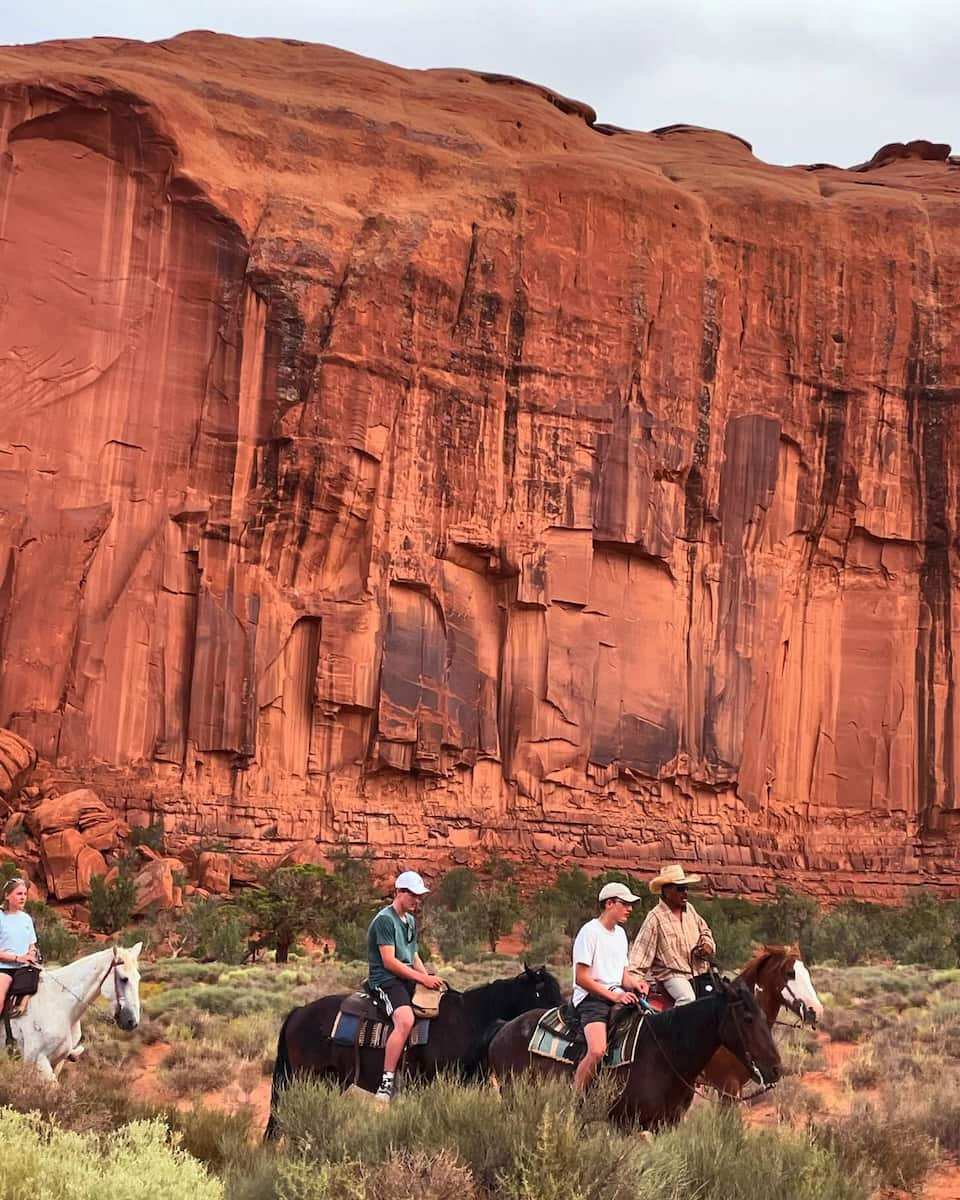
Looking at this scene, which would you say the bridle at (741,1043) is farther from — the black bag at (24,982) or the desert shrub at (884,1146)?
the black bag at (24,982)

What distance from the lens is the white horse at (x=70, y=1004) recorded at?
970 centimetres

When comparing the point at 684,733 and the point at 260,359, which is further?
the point at 684,733

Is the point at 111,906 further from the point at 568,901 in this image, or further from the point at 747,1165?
the point at 747,1165

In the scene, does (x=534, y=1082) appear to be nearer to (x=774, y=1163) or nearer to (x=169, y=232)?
(x=774, y=1163)

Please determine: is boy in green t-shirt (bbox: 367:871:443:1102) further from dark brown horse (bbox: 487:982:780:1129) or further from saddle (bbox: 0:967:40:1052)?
saddle (bbox: 0:967:40:1052)

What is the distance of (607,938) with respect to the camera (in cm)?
823

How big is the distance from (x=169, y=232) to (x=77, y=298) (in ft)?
9.12

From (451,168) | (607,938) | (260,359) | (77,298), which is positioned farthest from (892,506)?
(607,938)

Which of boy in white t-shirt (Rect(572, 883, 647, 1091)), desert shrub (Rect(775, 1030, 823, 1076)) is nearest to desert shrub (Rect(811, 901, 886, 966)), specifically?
desert shrub (Rect(775, 1030, 823, 1076))

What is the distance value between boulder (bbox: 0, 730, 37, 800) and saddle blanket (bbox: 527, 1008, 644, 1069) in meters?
26.1

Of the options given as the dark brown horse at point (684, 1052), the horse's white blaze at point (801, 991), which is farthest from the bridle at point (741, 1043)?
the horse's white blaze at point (801, 991)

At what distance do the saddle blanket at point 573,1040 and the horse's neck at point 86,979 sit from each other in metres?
3.08

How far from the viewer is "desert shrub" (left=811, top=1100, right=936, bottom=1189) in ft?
27.1

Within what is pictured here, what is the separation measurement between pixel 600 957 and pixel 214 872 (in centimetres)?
2543
